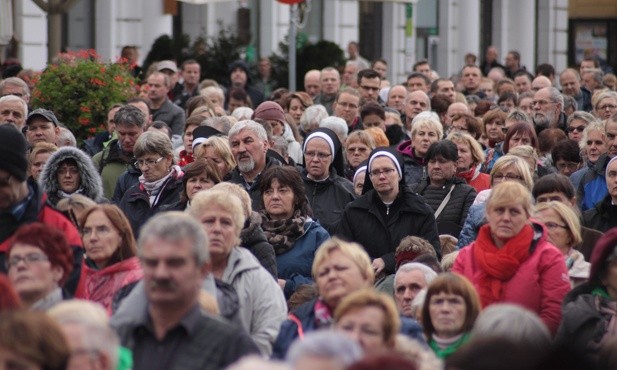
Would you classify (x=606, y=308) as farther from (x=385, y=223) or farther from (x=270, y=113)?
(x=270, y=113)

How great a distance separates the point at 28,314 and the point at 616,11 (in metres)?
42.1

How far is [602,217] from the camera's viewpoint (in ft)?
39.9

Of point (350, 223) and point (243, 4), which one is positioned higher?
point (243, 4)

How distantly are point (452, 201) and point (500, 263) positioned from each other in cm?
359

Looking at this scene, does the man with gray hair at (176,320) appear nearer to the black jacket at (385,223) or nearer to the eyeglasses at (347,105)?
the black jacket at (385,223)

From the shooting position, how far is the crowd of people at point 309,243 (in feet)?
21.6

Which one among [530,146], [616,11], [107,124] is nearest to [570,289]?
[530,146]

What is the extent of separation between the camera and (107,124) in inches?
648

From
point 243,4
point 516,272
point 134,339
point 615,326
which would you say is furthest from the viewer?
point 243,4

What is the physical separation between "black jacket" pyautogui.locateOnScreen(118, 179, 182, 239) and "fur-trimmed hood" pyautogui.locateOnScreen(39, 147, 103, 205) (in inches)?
25.3

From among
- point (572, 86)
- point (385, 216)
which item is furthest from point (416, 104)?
point (385, 216)

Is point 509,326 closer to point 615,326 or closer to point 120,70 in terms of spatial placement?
point 615,326

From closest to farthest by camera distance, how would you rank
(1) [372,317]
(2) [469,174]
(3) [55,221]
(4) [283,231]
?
(1) [372,317] < (3) [55,221] < (4) [283,231] < (2) [469,174]

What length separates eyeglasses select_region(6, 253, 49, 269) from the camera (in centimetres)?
752
